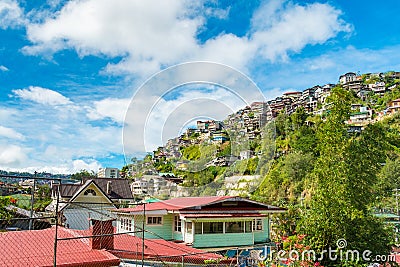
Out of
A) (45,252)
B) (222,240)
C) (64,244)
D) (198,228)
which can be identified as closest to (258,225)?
(222,240)

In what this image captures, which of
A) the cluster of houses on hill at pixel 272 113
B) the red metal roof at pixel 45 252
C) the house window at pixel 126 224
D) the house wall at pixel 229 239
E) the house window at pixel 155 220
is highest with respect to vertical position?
the cluster of houses on hill at pixel 272 113

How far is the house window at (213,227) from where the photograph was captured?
1345cm

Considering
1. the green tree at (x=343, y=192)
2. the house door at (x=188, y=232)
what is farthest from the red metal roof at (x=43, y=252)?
the house door at (x=188, y=232)

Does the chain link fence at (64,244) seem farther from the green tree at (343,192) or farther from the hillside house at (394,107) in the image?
the hillside house at (394,107)

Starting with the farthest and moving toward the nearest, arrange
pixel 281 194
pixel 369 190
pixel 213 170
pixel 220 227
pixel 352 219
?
pixel 281 194 → pixel 213 170 → pixel 220 227 → pixel 369 190 → pixel 352 219

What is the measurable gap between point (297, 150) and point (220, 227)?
2886 centimetres

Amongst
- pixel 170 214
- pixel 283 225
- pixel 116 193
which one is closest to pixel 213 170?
pixel 116 193

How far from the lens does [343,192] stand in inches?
347

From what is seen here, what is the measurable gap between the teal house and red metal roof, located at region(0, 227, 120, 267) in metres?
6.23

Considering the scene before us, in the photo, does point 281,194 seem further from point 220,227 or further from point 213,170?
point 220,227

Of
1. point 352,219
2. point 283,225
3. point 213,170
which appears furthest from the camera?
point 213,170

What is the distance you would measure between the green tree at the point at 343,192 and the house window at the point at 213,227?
4672mm

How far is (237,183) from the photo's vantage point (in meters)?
34.9

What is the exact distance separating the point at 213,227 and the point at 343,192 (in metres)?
5.96
